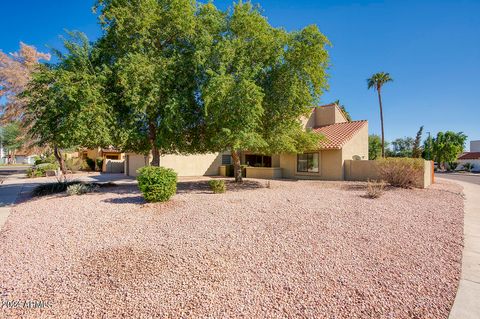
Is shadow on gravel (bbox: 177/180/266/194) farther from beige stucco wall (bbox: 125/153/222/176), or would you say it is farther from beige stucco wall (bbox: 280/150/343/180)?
beige stucco wall (bbox: 125/153/222/176)

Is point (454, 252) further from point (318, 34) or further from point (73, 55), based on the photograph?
point (73, 55)

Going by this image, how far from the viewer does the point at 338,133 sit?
22.0 metres

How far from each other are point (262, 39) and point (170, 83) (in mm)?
5237

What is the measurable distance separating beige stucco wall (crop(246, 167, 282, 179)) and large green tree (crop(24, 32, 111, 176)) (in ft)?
46.2

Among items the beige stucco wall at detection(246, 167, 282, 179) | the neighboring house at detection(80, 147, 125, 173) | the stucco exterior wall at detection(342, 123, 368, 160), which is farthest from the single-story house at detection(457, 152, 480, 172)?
the neighboring house at detection(80, 147, 125, 173)

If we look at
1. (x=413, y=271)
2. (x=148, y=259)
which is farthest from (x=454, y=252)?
(x=148, y=259)

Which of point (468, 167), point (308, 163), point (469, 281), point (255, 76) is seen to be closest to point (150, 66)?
point (255, 76)

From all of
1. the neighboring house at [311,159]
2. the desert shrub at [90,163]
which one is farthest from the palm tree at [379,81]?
the desert shrub at [90,163]

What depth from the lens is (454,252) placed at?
5.74m

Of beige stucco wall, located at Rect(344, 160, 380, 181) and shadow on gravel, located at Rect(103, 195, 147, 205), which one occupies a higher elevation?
beige stucco wall, located at Rect(344, 160, 380, 181)

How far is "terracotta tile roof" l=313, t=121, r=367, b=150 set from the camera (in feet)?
65.5

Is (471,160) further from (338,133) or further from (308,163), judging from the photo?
(308,163)

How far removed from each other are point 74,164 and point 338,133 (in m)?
29.7

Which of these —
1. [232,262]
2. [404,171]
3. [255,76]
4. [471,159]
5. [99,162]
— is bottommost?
[232,262]
